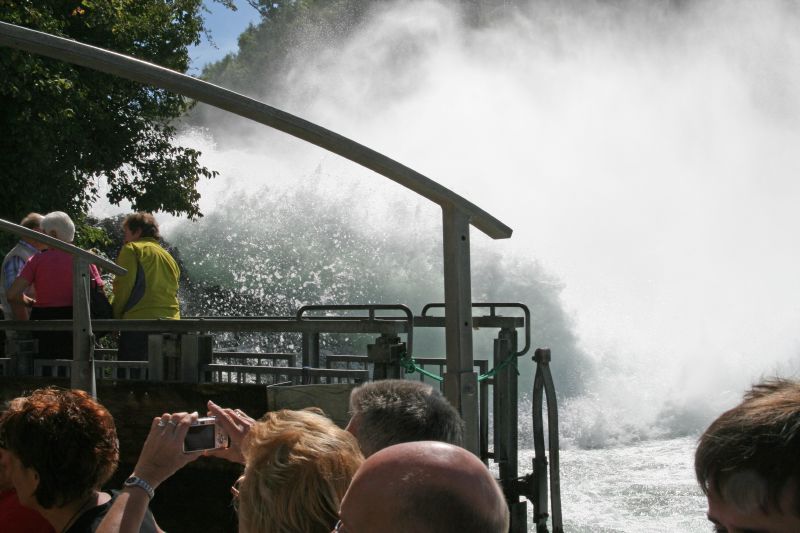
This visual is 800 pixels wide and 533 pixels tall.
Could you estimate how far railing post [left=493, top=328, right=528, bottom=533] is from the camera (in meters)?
6.40

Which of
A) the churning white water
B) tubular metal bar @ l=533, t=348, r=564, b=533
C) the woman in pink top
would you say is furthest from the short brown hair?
the churning white water

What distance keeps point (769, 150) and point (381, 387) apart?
34051 mm

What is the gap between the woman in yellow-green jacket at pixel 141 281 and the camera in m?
6.71

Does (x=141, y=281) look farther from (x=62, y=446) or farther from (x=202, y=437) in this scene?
(x=202, y=437)

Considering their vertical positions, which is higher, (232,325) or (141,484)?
(232,325)

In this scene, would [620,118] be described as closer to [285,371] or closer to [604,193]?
[604,193]

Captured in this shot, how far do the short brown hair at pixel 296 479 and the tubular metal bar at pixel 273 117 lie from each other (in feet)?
3.85

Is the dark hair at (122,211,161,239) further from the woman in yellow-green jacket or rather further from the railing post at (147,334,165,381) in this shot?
the railing post at (147,334,165,381)

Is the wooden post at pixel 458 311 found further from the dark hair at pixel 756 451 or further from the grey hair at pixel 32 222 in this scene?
the grey hair at pixel 32 222

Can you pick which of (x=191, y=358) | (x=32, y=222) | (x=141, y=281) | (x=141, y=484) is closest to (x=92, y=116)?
(x=32, y=222)

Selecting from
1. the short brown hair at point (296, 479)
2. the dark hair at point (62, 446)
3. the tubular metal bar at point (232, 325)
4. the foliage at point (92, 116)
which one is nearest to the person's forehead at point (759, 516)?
the short brown hair at point (296, 479)

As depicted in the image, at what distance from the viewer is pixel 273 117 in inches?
130

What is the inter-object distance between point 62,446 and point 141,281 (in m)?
3.87

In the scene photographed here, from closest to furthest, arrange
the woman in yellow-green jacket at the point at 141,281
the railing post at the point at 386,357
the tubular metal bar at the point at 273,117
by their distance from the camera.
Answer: the tubular metal bar at the point at 273,117
the railing post at the point at 386,357
the woman in yellow-green jacket at the point at 141,281
